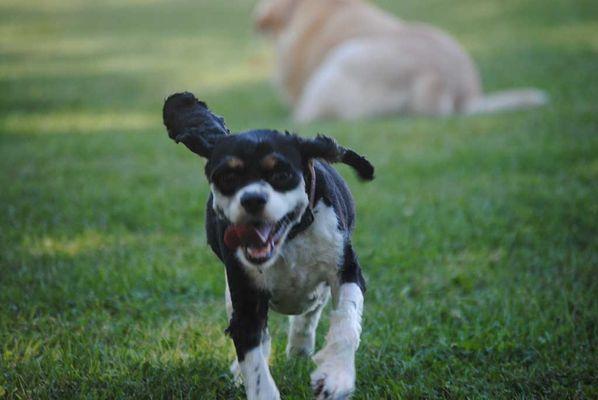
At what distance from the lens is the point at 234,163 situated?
10.1 ft

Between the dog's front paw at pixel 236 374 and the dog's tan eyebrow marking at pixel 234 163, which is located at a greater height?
Result: the dog's tan eyebrow marking at pixel 234 163

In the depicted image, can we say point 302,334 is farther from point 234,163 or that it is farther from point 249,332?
point 234,163

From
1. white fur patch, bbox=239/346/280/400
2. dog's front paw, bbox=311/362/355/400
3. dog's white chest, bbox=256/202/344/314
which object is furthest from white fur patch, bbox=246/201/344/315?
dog's front paw, bbox=311/362/355/400

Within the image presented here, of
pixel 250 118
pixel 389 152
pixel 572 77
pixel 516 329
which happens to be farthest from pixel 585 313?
pixel 572 77

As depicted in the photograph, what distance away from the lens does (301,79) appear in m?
11.5

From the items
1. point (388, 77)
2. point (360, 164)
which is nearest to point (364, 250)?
point (360, 164)

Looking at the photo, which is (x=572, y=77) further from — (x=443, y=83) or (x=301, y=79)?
(x=301, y=79)

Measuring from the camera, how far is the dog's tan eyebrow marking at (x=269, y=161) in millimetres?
3107

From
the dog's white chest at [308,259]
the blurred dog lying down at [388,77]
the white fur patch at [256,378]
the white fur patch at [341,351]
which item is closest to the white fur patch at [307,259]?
the dog's white chest at [308,259]

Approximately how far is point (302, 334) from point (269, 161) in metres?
1.22

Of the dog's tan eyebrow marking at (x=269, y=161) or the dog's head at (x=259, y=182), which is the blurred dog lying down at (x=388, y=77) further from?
the dog's tan eyebrow marking at (x=269, y=161)

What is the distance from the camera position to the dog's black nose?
3012mm

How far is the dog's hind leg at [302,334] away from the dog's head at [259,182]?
845 mm

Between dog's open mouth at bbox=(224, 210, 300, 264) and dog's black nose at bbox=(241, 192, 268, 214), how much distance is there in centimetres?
8
